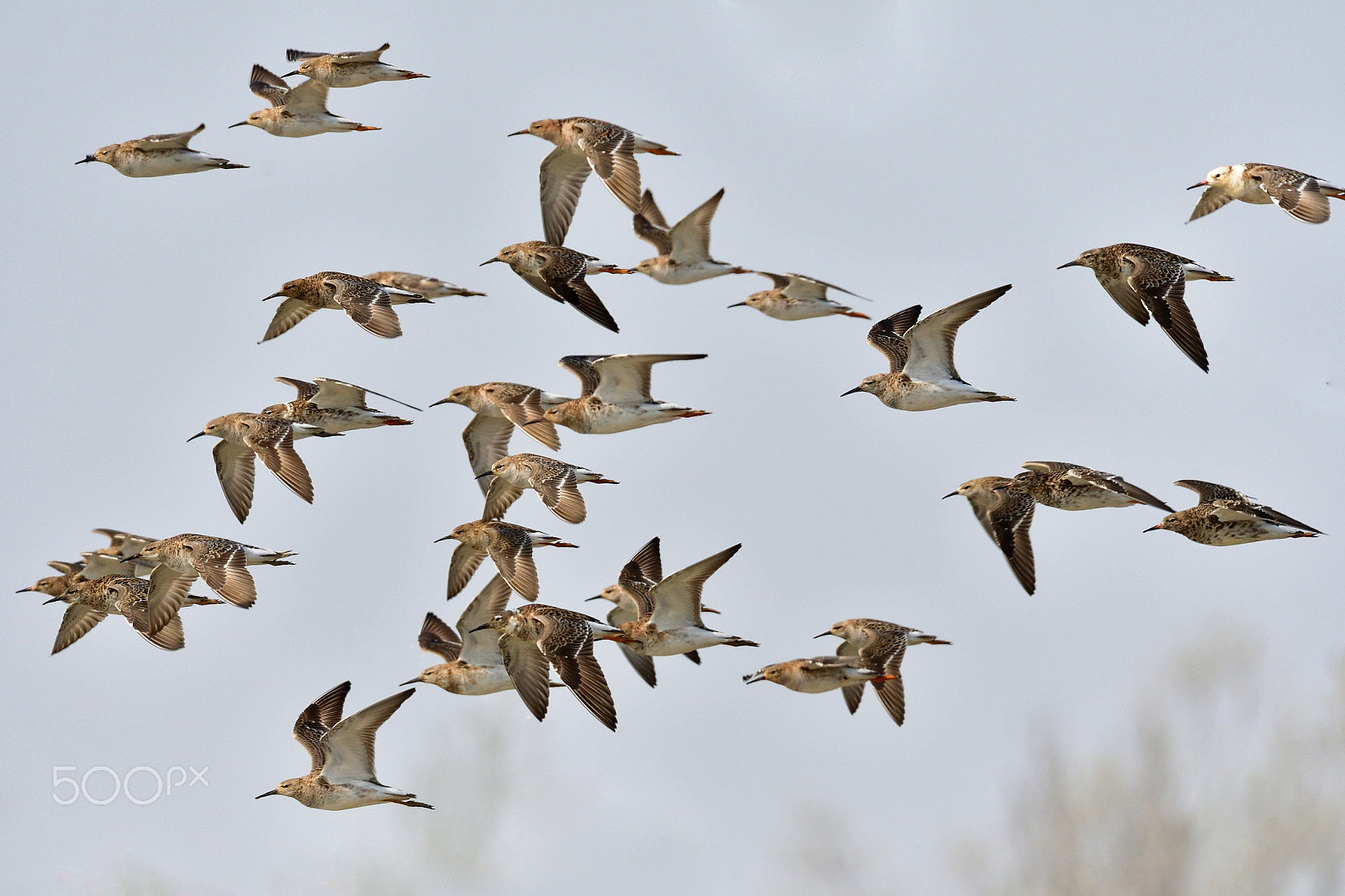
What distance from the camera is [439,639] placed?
75.0 feet

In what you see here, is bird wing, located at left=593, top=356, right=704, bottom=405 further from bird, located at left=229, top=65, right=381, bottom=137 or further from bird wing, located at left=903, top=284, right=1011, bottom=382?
bird, located at left=229, top=65, right=381, bottom=137

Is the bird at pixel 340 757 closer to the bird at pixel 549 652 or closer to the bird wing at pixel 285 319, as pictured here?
the bird at pixel 549 652

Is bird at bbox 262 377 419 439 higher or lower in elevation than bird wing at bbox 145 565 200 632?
higher

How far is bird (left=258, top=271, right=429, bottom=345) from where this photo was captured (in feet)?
67.3

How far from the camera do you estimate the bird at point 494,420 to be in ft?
71.5

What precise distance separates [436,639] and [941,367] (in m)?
7.30

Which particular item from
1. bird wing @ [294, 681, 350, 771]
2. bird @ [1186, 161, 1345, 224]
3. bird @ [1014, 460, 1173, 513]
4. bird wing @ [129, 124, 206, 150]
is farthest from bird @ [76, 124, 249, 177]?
bird @ [1186, 161, 1345, 224]

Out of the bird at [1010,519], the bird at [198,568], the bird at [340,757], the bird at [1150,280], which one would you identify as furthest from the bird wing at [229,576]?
the bird at [1150,280]

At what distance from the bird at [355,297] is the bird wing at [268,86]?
3175mm

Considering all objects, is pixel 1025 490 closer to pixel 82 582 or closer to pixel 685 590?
pixel 685 590

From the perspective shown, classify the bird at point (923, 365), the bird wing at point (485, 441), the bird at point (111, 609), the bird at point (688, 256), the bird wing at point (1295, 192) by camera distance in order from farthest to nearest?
the bird wing at point (485, 441) → the bird at point (688, 256) → the bird at point (111, 609) → the bird at point (923, 365) → the bird wing at point (1295, 192)

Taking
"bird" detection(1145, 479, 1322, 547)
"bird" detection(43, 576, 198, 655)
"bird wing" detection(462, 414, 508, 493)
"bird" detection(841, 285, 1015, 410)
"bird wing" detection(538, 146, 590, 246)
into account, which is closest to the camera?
"bird" detection(1145, 479, 1322, 547)

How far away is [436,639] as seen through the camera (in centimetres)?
2283

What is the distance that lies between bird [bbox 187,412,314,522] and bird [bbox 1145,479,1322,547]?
9.71 metres
